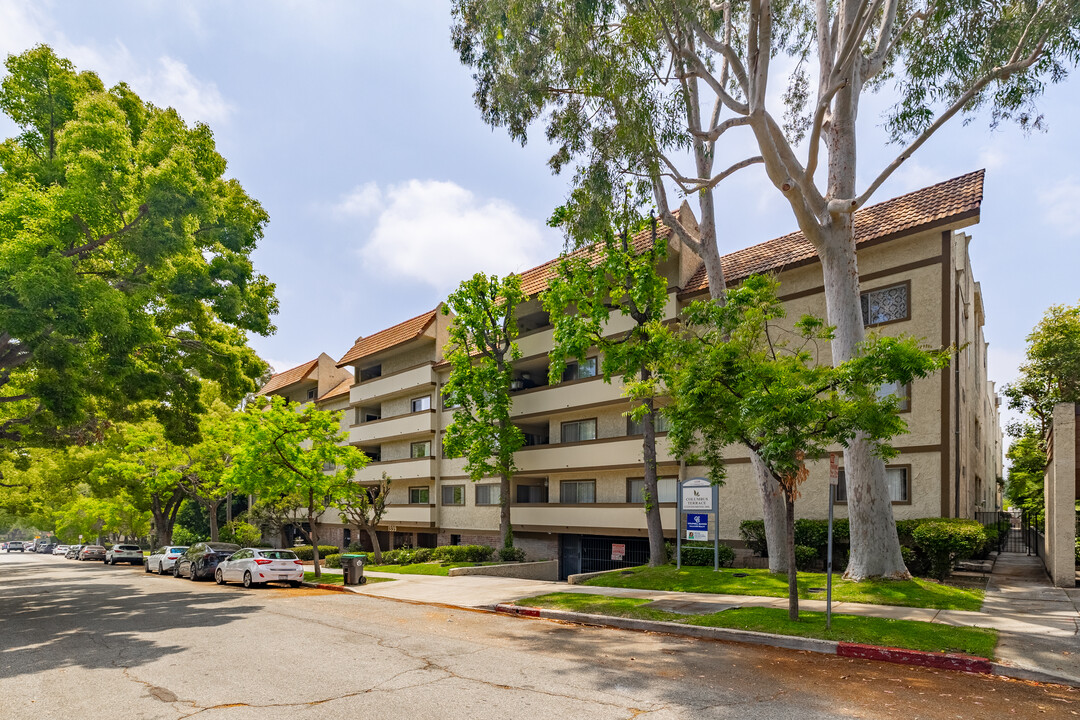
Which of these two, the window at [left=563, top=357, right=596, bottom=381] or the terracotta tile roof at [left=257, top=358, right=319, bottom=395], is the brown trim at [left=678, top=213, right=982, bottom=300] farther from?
the terracotta tile roof at [left=257, top=358, right=319, bottom=395]

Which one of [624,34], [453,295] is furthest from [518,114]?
[453,295]

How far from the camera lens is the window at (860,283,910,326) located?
2050cm

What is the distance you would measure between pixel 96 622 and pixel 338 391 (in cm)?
3575

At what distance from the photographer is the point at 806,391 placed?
36.8 ft

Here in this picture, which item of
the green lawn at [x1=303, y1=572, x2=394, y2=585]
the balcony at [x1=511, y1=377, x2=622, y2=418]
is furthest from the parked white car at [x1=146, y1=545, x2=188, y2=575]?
the balcony at [x1=511, y1=377, x2=622, y2=418]

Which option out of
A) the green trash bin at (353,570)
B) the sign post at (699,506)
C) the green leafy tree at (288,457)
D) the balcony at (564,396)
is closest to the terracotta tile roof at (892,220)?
the balcony at (564,396)

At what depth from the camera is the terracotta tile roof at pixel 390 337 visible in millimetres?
38688

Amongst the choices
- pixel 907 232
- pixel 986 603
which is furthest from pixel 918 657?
pixel 907 232

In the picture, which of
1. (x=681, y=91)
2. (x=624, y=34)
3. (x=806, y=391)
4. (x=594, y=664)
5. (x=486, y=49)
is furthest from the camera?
(x=486, y=49)

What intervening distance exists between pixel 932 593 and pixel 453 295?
20524 mm

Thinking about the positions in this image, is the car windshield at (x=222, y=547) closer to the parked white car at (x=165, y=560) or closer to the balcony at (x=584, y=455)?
the parked white car at (x=165, y=560)

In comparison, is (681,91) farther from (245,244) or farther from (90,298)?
(90,298)

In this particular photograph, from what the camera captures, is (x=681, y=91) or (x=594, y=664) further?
(x=681, y=91)

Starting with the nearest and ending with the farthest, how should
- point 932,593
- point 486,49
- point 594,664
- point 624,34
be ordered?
point 594,664 < point 932,593 < point 624,34 < point 486,49
